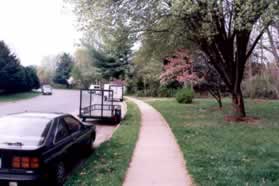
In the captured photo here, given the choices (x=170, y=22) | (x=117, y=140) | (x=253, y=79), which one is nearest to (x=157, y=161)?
(x=117, y=140)

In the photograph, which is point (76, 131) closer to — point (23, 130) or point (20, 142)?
point (23, 130)

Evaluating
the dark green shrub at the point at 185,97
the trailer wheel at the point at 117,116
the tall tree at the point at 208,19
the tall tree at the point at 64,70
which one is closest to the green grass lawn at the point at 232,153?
the tall tree at the point at 208,19

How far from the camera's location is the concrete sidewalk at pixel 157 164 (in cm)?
638

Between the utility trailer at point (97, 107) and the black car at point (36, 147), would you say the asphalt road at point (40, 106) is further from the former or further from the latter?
the black car at point (36, 147)

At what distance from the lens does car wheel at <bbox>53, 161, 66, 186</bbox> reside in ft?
20.4

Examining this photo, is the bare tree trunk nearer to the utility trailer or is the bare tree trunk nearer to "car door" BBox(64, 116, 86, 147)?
the utility trailer

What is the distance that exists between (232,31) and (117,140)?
9177mm

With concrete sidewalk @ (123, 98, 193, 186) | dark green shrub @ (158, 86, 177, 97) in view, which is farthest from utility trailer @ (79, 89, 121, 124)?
dark green shrub @ (158, 86, 177, 97)

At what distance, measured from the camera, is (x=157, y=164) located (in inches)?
305

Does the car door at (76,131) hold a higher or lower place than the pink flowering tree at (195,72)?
lower

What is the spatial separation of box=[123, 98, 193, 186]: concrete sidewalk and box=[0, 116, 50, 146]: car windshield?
6.21ft

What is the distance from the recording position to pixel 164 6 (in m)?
15.4

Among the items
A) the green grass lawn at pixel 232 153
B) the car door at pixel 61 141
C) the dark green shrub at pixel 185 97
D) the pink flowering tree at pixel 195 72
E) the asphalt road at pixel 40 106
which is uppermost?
the pink flowering tree at pixel 195 72

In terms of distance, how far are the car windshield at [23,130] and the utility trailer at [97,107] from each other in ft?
32.0
